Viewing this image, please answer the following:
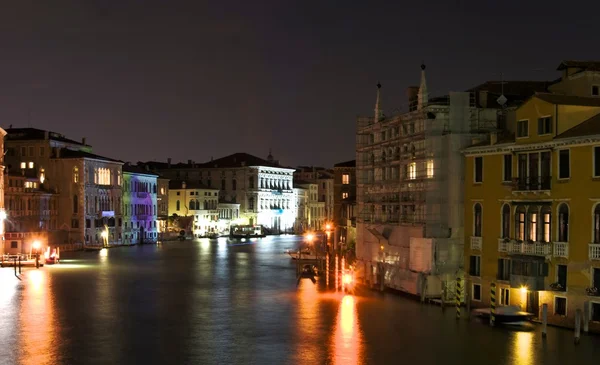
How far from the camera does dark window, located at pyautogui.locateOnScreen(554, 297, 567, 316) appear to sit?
75.8ft

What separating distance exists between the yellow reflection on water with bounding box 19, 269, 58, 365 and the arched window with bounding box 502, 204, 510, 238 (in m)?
12.9

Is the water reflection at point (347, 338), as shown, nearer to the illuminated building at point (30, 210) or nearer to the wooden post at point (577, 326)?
the wooden post at point (577, 326)

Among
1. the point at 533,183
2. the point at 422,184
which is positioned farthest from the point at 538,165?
the point at 422,184

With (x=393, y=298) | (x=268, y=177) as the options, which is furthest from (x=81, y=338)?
(x=268, y=177)

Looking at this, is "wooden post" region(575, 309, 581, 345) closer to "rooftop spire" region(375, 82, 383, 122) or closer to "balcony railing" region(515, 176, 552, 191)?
"balcony railing" region(515, 176, 552, 191)

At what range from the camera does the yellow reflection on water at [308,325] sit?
20.4m

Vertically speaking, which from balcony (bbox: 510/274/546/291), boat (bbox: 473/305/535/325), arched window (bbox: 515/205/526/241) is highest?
arched window (bbox: 515/205/526/241)

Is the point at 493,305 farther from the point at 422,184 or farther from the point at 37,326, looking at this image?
the point at 37,326

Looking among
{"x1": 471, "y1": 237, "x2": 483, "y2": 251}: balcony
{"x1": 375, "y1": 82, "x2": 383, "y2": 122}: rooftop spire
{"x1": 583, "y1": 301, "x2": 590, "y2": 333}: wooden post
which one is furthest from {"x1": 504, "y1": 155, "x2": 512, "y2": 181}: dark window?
{"x1": 375, "y1": 82, "x2": 383, "y2": 122}: rooftop spire

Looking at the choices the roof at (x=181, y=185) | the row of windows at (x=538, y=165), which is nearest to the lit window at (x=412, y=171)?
the row of windows at (x=538, y=165)

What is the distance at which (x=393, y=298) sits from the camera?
30750mm

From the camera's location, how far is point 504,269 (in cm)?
2570

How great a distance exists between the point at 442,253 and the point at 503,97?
5.62 m

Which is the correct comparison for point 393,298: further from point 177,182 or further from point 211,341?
point 177,182
